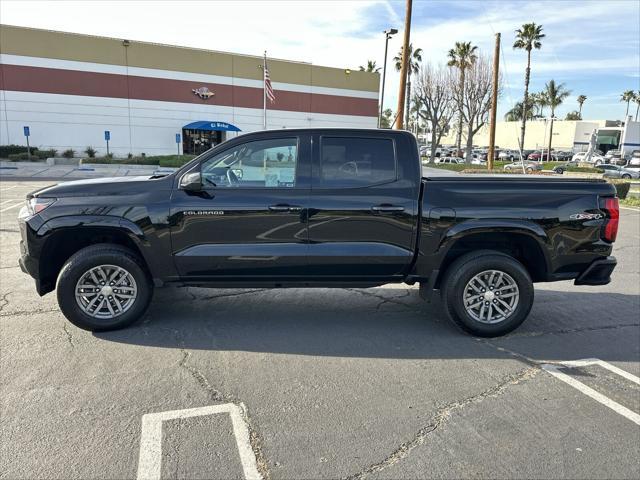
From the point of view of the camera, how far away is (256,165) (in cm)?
438

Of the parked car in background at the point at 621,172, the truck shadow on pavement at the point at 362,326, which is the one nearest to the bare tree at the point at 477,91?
the parked car in background at the point at 621,172

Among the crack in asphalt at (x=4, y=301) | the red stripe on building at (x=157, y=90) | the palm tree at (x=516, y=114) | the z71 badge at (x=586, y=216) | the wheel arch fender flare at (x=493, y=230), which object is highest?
the palm tree at (x=516, y=114)

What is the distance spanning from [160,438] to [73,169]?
30.4 m

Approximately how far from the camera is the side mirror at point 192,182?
4.18 m

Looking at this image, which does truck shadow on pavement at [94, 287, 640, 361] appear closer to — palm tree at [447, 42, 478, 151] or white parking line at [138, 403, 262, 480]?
white parking line at [138, 403, 262, 480]

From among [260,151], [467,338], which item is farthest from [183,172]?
[467,338]

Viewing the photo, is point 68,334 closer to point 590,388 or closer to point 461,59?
point 590,388

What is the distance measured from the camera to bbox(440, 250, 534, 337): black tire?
438 cm

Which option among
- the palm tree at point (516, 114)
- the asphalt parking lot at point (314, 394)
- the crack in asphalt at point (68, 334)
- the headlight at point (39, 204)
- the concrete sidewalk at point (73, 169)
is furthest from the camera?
the palm tree at point (516, 114)

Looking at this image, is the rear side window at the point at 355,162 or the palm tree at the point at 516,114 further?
the palm tree at the point at 516,114

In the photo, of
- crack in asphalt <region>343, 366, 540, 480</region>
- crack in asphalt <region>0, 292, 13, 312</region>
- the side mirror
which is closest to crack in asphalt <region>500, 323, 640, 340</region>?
crack in asphalt <region>343, 366, 540, 480</region>

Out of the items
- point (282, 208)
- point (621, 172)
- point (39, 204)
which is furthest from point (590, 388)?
point (621, 172)

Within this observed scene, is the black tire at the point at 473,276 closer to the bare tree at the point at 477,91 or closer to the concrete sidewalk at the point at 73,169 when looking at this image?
the concrete sidewalk at the point at 73,169

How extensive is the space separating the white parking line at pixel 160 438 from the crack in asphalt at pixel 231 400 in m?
0.02
